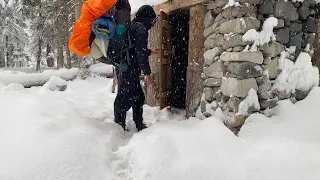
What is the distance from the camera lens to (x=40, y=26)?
64.9 ft

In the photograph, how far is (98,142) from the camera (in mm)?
3293

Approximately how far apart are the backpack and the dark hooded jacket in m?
0.08

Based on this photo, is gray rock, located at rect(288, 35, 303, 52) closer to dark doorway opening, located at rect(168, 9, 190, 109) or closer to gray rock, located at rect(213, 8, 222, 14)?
gray rock, located at rect(213, 8, 222, 14)

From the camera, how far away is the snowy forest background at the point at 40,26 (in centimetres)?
1525

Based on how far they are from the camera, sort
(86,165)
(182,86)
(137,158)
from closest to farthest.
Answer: (86,165) < (137,158) < (182,86)

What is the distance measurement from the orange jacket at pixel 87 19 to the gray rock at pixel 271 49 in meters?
1.99

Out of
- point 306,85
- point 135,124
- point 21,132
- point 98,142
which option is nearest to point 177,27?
point 135,124

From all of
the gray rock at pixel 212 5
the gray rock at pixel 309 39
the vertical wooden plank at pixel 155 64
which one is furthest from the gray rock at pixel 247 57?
the vertical wooden plank at pixel 155 64

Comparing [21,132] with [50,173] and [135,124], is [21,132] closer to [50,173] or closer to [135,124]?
[50,173]

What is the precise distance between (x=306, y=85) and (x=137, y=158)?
8.44 ft

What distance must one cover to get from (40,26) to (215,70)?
738 inches

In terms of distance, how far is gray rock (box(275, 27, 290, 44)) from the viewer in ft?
12.0

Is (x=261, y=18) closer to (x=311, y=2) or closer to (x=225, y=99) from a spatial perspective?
(x=311, y=2)

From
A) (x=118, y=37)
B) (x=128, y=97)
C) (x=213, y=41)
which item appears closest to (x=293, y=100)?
(x=213, y=41)
